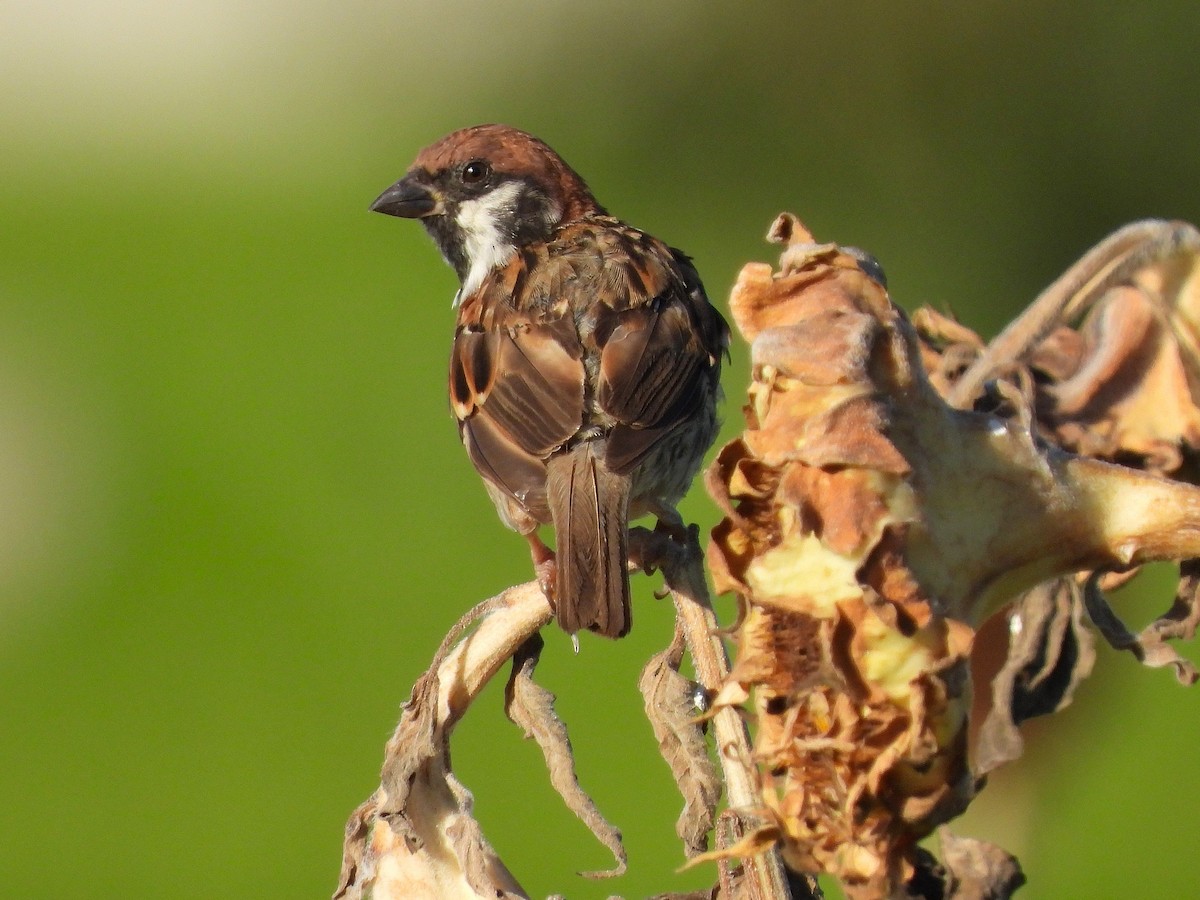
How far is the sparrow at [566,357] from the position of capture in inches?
108

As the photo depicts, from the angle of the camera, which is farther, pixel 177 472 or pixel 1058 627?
pixel 177 472

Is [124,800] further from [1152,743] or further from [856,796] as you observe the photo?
[856,796]

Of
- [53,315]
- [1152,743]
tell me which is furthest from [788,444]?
[53,315]

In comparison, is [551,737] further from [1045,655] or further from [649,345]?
[649,345]

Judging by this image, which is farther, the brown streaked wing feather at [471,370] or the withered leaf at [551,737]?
the brown streaked wing feather at [471,370]

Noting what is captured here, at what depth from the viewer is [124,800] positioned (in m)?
6.73

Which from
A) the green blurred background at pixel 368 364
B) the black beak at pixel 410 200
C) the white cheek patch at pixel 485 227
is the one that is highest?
the black beak at pixel 410 200

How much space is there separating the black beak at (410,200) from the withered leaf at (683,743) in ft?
7.13

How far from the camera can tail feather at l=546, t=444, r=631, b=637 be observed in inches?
94.4

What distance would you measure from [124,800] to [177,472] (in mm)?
2310

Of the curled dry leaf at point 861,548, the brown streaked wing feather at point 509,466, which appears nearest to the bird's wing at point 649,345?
the brown streaked wing feather at point 509,466

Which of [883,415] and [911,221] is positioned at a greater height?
[883,415]

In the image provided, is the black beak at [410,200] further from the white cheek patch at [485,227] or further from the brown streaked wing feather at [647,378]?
the brown streaked wing feather at [647,378]

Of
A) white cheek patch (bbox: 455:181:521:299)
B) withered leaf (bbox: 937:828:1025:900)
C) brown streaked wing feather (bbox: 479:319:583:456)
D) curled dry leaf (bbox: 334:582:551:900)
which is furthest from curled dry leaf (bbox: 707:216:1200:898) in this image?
white cheek patch (bbox: 455:181:521:299)
